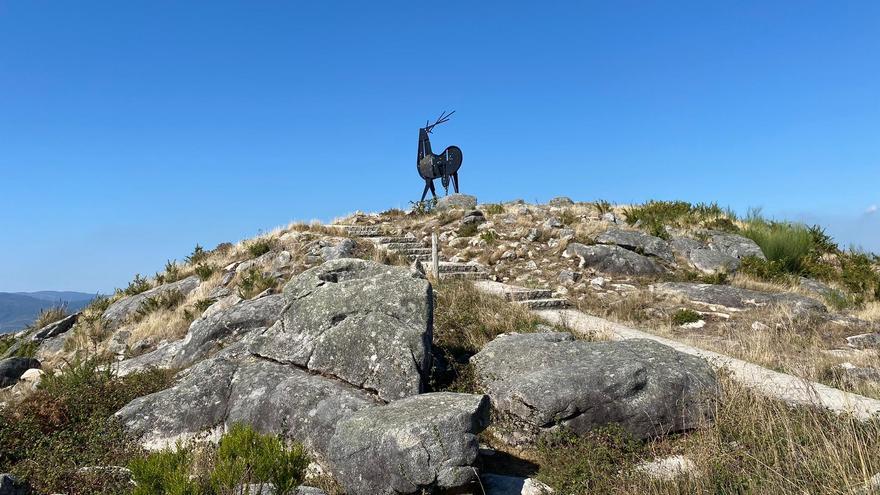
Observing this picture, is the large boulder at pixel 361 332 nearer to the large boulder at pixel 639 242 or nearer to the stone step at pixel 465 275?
the stone step at pixel 465 275

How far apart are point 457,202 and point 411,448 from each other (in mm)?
21716

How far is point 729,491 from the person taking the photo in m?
5.15

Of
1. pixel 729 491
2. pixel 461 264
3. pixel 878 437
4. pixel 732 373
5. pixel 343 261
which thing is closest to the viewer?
pixel 729 491

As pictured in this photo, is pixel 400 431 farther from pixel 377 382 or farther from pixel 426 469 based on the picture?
pixel 377 382

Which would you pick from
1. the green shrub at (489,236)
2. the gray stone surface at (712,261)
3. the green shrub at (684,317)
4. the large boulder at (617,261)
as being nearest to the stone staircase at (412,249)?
the green shrub at (489,236)

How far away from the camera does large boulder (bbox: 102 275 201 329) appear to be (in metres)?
17.8

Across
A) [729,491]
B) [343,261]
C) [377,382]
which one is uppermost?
[343,261]

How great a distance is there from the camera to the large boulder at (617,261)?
17938mm

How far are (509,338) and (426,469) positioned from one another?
4408 mm

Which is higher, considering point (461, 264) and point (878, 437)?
point (461, 264)

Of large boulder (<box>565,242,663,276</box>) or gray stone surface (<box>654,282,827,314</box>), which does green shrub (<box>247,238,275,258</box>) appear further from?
gray stone surface (<box>654,282,827,314</box>)

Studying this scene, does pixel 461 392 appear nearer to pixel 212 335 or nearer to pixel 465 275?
pixel 212 335

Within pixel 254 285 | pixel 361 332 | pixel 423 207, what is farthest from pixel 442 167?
pixel 361 332

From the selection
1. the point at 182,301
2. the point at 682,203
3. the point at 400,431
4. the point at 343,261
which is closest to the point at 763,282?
the point at 682,203
